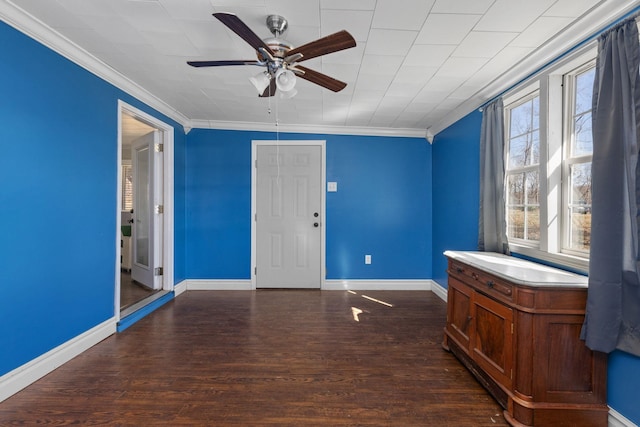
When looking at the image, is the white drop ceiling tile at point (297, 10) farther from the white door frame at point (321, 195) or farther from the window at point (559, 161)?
the white door frame at point (321, 195)

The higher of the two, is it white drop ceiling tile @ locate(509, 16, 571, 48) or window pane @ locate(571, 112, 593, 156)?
white drop ceiling tile @ locate(509, 16, 571, 48)

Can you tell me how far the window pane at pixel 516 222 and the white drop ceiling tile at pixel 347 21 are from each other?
1.92 m

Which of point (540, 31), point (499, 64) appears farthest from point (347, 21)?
point (499, 64)

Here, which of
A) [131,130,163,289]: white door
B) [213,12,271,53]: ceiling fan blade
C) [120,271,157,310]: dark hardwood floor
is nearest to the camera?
[213,12,271,53]: ceiling fan blade

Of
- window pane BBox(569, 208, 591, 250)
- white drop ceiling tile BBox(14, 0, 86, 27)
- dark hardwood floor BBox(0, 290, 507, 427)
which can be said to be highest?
white drop ceiling tile BBox(14, 0, 86, 27)

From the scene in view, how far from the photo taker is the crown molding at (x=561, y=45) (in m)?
1.63

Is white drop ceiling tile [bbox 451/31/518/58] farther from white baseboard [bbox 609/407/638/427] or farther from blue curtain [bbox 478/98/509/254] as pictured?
white baseboard [bbox 609/407/638/427]

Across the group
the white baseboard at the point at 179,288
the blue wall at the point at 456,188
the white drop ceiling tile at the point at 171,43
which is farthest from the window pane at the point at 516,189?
the white baseboard at the point at 179,288

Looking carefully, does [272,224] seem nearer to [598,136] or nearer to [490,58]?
[490,58]

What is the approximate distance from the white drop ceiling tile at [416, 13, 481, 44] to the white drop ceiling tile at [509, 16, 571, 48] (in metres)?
0.37

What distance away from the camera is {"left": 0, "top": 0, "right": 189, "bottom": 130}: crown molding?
1772 mm

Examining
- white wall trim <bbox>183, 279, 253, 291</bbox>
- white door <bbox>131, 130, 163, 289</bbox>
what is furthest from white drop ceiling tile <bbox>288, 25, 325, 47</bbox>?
white wall trim <bbox>183, 279, 253, 291</bbox>

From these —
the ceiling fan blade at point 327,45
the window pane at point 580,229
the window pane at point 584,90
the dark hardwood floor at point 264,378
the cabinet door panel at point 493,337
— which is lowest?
the dark hardwood floor at point 264,378

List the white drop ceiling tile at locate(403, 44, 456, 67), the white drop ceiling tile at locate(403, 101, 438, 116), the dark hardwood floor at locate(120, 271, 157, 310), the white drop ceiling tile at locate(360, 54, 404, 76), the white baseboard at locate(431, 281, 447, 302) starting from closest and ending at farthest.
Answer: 1. the white drop ceiling tile at locate(403, 44, 456, 67)
2. the white drop ceiling tile at locate(360, 54, 404, 76)
3. the white drop ceiling tile at locate(403, 101, 438, 116)
4. the dark hardwood floor at locate(120, 271, 157, 310)
5. the white baseboard at locate(431, 281, 447, 302)
